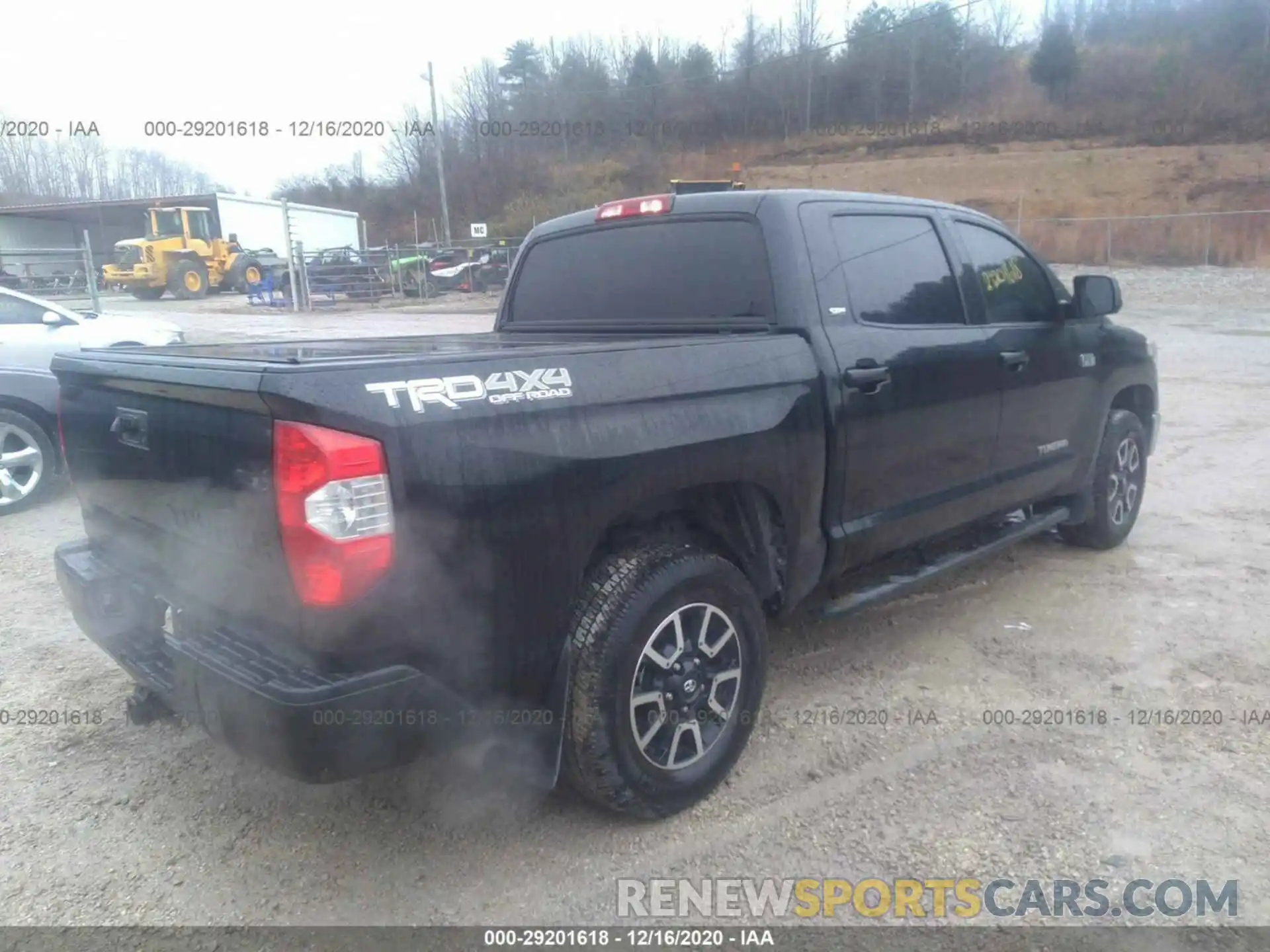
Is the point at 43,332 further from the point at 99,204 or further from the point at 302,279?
the point at 99,204

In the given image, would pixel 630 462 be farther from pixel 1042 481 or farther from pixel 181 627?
pixel 1042 481

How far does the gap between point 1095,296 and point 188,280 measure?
33157 mm

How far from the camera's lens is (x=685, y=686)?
2.99m

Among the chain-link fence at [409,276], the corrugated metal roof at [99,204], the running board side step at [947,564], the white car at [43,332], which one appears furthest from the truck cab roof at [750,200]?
the corrugated metal roof at [99,204]

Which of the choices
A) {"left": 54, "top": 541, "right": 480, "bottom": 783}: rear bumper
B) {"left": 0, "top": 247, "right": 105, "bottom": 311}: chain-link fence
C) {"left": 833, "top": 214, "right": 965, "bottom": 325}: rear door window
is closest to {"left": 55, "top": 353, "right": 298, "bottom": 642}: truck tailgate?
{"left": 54, "top": 541, "right": 480, "bottom": 783}: rear bumper

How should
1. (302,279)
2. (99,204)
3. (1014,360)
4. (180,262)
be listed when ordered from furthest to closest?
1. (99,204)
2. (180,262)
3. (302,279)
4. (1014,360)

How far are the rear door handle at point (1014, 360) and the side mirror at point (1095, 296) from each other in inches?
→ 26.1

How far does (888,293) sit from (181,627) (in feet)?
9.22

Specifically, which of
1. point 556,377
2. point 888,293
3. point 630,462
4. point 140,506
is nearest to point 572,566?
point 630,462

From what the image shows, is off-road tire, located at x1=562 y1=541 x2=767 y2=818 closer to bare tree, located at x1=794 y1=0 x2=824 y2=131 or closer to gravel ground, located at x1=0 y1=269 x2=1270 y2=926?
gravel ground, located at x1=0 y1=269 x2=1270 y2=926

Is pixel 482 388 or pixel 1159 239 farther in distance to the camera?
pixel 1159 239

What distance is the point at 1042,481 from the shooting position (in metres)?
4.74

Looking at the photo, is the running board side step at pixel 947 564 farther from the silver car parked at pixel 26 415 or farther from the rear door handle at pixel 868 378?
the silver car parked at pixel 26 415

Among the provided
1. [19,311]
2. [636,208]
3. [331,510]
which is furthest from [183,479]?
[19,311]
